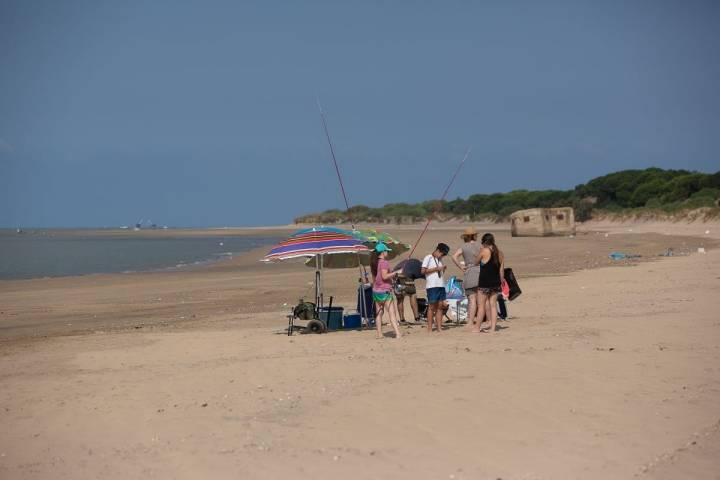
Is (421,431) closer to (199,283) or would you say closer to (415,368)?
(415,368)

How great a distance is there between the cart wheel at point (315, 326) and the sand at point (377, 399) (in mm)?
365

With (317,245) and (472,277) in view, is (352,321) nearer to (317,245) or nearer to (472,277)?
(317,245)

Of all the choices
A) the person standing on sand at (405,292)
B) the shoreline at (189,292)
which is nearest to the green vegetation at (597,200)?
the shoreline at (189,292)

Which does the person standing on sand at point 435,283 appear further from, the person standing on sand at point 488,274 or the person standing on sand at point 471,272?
the person standing on sand at point 488,274

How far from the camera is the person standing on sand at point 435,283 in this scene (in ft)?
37.4

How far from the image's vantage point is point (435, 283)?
38.0 feet

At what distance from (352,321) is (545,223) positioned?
32.8 m

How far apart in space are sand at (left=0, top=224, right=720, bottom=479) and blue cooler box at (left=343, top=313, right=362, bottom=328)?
505 millimetres

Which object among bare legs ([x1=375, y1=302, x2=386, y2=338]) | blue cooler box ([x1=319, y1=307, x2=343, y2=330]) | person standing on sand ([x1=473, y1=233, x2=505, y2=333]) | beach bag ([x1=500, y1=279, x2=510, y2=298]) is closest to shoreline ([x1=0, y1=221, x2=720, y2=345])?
blue cooler box ([x1=319, y1=307, x2=343, y2=330])

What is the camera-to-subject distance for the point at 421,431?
19.9 feet

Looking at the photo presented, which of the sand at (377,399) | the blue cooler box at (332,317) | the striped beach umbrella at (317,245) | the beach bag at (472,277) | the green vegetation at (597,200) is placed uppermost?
the green vegetation at (597,200)

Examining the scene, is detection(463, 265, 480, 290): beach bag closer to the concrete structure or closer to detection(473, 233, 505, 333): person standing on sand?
detection(473, 233, 505, 333): person standing on sand

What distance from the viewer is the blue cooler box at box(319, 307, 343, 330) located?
476 inches

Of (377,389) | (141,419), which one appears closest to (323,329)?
(377,389)
